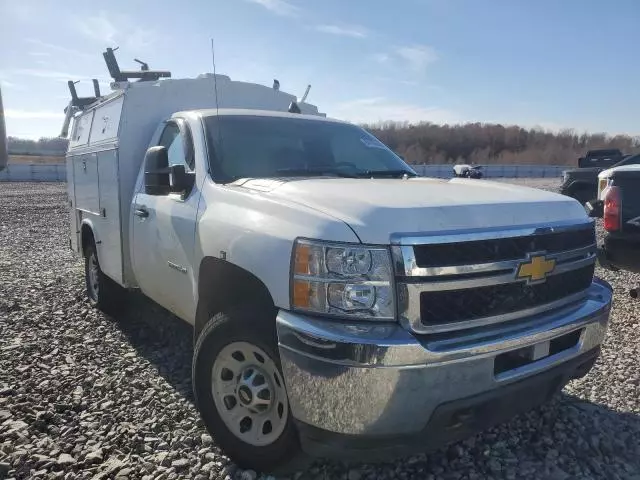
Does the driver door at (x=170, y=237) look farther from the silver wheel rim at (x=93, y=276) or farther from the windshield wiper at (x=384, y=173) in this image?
the silver wheel rim at (x=93, y=276)

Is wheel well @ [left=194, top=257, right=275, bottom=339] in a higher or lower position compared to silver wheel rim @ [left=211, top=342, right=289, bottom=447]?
higher

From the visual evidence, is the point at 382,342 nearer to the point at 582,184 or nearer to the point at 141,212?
the point at 141,212

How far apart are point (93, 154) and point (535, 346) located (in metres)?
4.51

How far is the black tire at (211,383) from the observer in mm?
2479

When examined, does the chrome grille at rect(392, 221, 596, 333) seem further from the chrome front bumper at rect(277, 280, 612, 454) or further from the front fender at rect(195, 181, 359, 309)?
the front fender at rect(195, 181, 359, 309)

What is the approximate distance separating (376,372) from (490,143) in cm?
7758

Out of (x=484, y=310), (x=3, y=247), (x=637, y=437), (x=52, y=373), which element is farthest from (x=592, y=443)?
(x=3, y=247)

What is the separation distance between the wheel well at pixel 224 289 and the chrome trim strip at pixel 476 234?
0.73 m

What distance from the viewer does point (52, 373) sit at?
13.1 ft

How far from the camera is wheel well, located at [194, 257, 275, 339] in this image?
8.68 feet

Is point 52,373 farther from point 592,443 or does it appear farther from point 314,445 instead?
point 592,443

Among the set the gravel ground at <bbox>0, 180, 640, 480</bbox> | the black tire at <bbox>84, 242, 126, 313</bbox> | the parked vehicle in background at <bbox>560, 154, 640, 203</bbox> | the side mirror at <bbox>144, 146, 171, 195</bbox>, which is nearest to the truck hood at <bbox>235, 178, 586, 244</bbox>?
the side mirror at <bbox>144, 146, 171, 195</bbox>

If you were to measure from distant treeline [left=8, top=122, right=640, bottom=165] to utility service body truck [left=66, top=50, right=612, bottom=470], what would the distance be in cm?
5011

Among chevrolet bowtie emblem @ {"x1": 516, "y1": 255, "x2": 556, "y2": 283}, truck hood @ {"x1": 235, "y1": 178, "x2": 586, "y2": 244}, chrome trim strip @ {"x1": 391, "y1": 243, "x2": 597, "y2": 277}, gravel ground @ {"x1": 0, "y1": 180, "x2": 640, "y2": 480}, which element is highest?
truck hood @ {"x1": 235, "y1": 178, "x2": 586, "y2": 244}
